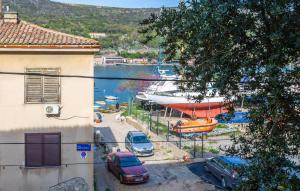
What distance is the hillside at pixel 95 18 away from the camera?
153250mm

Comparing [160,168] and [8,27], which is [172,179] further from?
[8,27]

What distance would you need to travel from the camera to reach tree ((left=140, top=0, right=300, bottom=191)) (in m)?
9.45

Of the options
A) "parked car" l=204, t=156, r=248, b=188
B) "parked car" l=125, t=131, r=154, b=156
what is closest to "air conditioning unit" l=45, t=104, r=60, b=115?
"parked car" l=204, t=156, r=248, b=188

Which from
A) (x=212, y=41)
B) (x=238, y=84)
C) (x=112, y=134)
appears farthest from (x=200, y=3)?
(x=112, y=134)

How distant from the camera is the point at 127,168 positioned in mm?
23953

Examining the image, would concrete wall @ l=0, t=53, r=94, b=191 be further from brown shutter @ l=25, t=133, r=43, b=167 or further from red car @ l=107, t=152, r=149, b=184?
red car @ l=107, t=152, r=149, b=184

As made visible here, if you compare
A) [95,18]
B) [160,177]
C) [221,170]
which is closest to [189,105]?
[160,177]

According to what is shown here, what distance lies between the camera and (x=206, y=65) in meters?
10.8

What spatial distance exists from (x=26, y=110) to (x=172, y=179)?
28.6ft

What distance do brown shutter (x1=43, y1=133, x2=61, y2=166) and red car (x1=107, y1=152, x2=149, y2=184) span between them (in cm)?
552

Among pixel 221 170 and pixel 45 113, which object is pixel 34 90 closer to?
pixel 45 113

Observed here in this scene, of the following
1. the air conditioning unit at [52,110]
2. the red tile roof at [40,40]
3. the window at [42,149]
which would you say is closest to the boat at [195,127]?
the window at [42,149]

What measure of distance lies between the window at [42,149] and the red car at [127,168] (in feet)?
18.2

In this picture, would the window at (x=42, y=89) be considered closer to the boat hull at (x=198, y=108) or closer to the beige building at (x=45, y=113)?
the beige building at (x=45, y=113)
